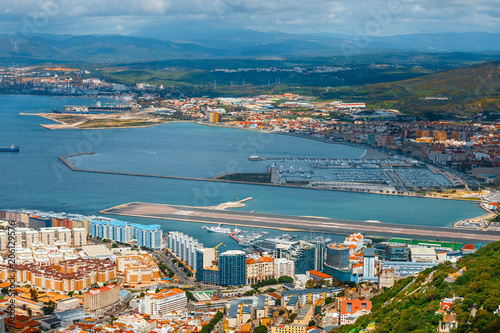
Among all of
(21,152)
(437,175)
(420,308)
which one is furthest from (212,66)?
(420,308)

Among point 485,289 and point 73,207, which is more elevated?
point 485,289

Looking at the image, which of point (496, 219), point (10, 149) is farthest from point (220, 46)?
point (496, 219)

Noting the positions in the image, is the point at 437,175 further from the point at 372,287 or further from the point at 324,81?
the point at 324,81

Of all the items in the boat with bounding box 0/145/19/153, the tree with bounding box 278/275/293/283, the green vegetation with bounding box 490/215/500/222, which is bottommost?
the boat with bounding box 0/145/19/153

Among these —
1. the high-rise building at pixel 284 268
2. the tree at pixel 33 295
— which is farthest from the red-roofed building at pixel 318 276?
the tree at pixel 33 295

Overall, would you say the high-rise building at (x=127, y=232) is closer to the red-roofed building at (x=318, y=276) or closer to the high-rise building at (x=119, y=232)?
the high-rise building at (x=119, y=232)

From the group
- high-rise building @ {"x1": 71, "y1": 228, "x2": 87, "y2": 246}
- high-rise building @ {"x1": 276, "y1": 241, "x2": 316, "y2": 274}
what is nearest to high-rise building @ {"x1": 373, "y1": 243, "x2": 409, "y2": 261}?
high-rise building @ {"x1": 276, "y1": 241, "x2": 316, "y2": 274}

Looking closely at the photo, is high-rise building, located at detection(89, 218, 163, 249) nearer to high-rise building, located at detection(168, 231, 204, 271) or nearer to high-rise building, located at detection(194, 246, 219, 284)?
high-rise building, located at detection(168, 231, 204, 271)
